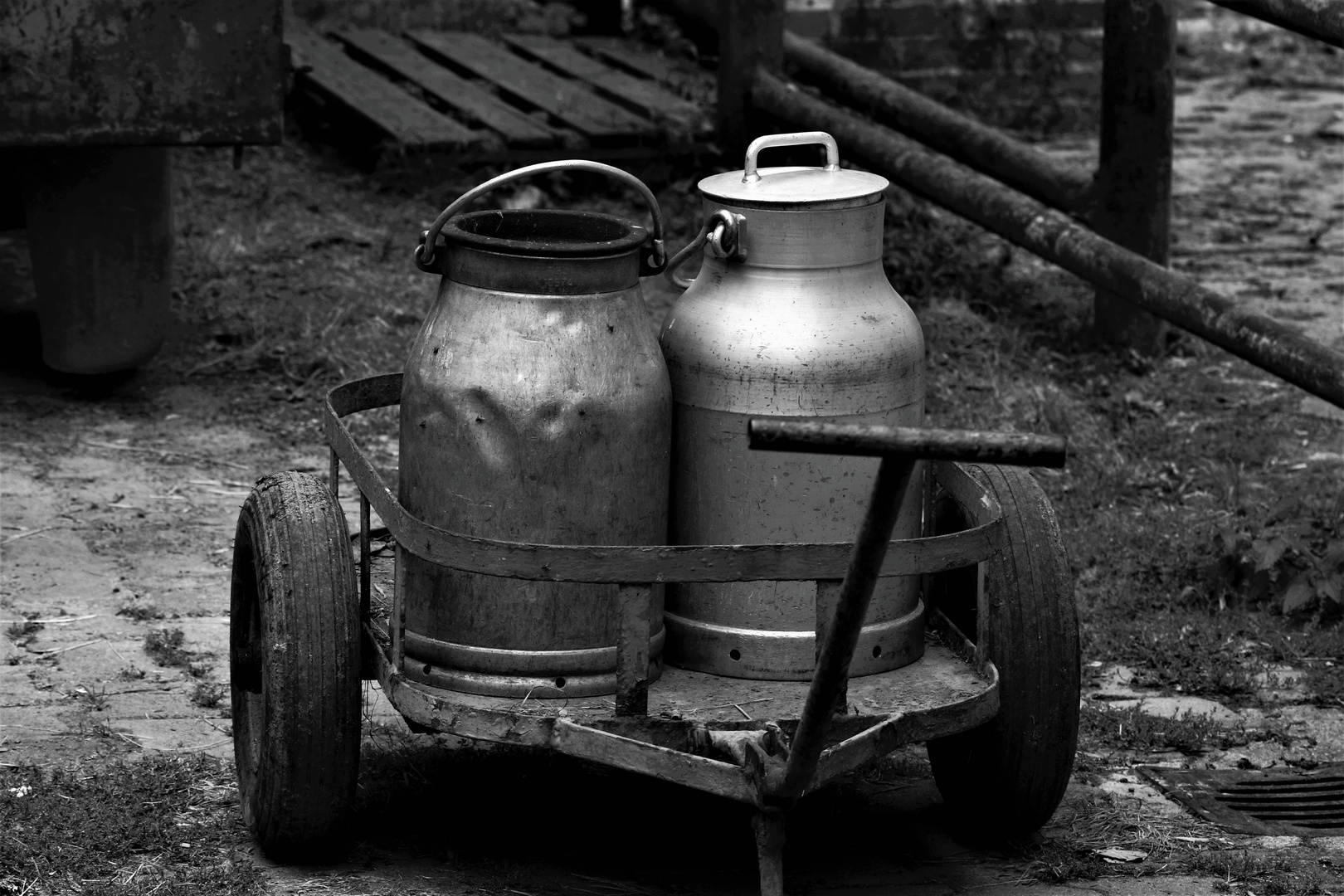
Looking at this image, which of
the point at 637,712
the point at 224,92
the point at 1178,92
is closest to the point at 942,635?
the point at 637,712

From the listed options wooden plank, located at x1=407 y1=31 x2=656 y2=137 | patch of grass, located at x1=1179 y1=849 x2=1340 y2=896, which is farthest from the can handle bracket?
wooden plank, located at x1=407 y1=31 x2=656 y2=137

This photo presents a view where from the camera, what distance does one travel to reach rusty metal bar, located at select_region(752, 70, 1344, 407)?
4.66m

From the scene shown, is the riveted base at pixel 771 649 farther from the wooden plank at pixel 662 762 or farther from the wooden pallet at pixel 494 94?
the wooden pallet at pixel 494 94

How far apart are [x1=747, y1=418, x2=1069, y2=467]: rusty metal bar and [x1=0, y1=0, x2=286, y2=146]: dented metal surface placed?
9.68 feet

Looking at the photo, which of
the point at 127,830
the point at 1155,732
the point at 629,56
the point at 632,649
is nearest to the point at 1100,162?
the point at 1155,732

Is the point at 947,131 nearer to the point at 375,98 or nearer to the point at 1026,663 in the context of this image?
the point at 375,98

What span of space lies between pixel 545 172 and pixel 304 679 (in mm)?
830

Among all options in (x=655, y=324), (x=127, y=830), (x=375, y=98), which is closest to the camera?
(x=127, y=830)

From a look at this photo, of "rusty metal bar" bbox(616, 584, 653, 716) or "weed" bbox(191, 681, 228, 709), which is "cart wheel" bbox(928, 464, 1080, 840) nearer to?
"rusty metal bar" bbox(616, 584, 653, 716)

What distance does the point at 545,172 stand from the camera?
2762 millimetres

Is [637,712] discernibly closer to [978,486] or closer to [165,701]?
[978,486]

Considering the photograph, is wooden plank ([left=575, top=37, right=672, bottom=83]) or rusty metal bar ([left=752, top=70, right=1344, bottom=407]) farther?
wooden plank ([left=575, top=37, right=672, bottom=83])

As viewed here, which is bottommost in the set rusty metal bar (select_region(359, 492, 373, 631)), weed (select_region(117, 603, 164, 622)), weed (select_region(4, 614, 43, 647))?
weed (select_region(117, 603, 164, 622))

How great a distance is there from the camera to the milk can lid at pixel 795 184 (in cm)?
281
